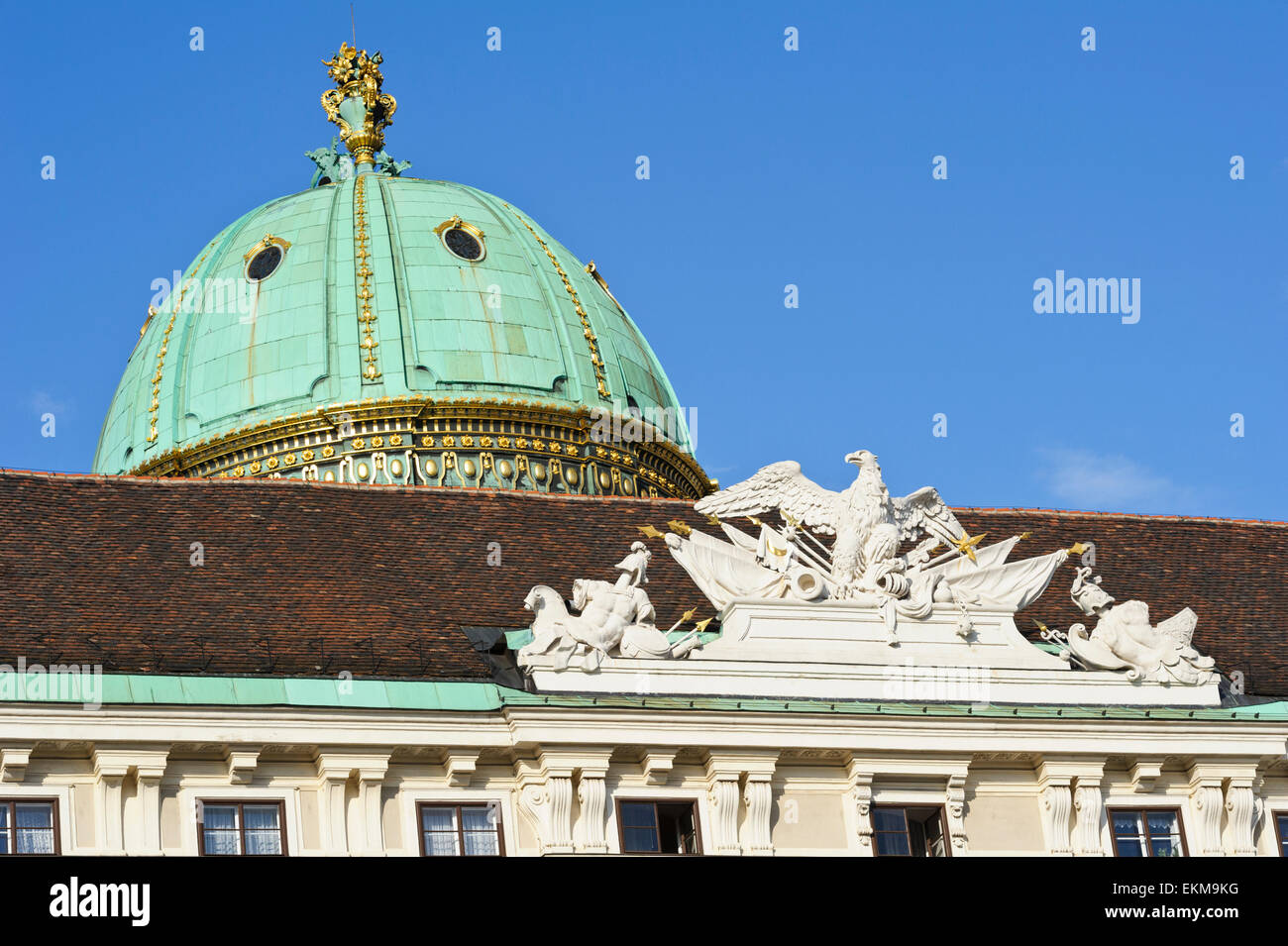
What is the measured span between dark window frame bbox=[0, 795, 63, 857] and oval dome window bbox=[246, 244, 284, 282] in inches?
770

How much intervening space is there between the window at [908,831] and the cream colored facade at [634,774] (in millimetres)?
155

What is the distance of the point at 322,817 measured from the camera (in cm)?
3409

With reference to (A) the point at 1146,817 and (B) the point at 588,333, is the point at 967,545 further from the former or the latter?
(B) the point at 588,333

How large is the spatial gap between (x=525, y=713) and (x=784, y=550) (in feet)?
17.0

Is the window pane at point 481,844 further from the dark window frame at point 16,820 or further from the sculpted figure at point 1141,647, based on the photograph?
the sculpted figure at point 1141,647

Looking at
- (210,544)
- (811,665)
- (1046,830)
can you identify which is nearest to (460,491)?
(210,544)

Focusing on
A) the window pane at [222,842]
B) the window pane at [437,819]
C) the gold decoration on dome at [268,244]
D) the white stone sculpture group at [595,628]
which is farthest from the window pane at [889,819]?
the gold decoration on dome at [268,244]

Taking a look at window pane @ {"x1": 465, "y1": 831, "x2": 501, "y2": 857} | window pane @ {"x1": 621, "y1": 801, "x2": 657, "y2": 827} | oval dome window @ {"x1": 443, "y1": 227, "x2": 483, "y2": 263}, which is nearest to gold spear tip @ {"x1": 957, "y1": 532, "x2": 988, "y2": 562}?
window pane @ {"x1": 621, "y1": 801, "x2": 657, "y2": 827}

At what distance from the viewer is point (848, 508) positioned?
1529 inches

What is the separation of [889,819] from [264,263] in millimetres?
20112

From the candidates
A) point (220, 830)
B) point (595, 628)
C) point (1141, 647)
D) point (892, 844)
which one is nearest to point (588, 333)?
point (595, 628)

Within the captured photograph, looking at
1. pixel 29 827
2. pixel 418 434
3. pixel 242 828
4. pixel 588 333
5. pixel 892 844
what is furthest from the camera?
pixel 588 333
